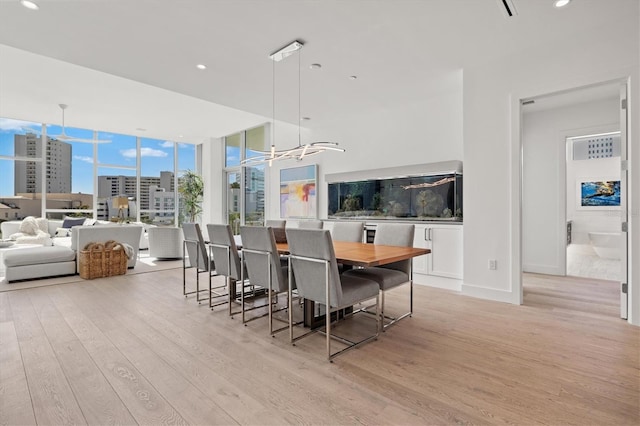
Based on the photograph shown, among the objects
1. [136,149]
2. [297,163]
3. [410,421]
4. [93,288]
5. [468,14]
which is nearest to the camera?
[410,421]

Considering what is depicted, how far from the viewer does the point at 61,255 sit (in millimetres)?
4996

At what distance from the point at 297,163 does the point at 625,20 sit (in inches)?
195

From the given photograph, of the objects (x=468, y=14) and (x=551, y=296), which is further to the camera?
(x=551, y=296)

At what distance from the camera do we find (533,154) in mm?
5352

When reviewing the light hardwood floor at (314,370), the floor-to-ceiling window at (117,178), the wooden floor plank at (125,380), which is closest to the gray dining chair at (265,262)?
Answer: the light hardwood floor at (314,370)

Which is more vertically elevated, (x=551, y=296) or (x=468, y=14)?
(x=468, y=14)

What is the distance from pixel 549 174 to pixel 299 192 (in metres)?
4.34

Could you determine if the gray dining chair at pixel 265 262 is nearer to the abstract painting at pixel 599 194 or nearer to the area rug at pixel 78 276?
the area rug at pixel 78 276

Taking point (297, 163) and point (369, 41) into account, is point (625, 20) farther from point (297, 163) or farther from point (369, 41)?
point (297, 163)

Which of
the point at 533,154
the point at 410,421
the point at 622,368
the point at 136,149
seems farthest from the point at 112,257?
the point at 533,154

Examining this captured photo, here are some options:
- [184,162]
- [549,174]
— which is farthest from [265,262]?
[184,162]

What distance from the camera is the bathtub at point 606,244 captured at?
251 inches

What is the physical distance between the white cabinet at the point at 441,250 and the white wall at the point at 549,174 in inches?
62.9

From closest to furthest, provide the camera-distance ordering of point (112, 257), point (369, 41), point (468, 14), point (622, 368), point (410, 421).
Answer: point (410, 421), point (622, 368), point (468, 14), point (369, 41), point (112, 257)
